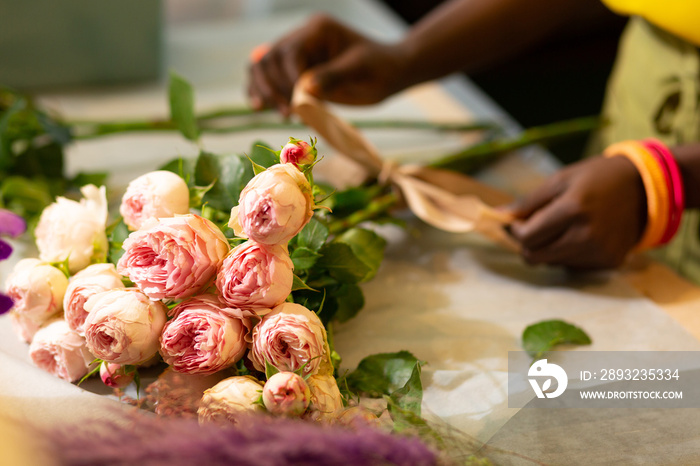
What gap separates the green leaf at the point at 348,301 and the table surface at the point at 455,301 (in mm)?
Result: 27

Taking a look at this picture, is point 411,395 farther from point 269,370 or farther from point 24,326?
point 24,326

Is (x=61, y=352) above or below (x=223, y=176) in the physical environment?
below

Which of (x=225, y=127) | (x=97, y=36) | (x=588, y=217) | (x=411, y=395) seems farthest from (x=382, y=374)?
(x=97, y=36)

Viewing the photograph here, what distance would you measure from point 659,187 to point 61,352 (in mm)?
486

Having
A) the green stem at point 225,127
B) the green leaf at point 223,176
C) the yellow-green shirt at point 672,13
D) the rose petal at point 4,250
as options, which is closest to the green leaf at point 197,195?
the green leaf at point 223,176

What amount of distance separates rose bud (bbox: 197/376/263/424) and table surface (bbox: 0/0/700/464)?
88 mm

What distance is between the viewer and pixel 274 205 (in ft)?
0.99

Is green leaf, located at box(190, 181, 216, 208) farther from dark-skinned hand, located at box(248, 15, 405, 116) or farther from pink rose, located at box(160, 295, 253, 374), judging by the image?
dark-skinned hand, located at box(248, 15, 405, 116)

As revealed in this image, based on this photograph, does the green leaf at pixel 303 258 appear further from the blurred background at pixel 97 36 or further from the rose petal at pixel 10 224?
the blurred background at pixel 97 36

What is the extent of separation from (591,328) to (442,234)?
21cm

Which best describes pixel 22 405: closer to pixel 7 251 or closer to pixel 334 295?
pixel 7 251

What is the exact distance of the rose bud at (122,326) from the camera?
12.6 inches

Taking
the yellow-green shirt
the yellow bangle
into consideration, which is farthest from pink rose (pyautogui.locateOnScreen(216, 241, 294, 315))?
the yellow-green shirt

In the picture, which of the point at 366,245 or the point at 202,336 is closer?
the point at 202,336
